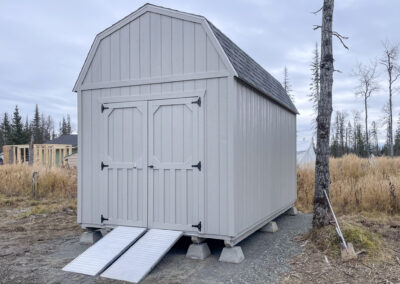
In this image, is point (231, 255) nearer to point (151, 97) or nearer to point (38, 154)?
point (151, 97)

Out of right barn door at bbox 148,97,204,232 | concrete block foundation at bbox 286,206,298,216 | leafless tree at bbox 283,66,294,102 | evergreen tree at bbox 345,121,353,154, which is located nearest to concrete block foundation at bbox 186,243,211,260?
right barn door at bbox 148,97,204,232

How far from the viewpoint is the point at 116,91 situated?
186 inches

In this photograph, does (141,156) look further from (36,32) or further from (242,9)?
(36,32)

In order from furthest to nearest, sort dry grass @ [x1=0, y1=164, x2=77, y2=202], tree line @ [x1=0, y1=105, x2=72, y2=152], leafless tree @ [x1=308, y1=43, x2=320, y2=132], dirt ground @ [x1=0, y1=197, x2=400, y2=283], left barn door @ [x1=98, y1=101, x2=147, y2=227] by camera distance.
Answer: tree line @ [x1=0, y1=105, x2=72, y2=152] → leafless tree @ [x1=308, y1=43, x2=320, y2=132] → dry grass @ [x1=0, y1=164, x2=77, y2=202] → left barn door @ [x1=98, y1=101, x2=147, y2=227] → dirt ground @ [x1=0, y1=197, x2=400, y2=283]

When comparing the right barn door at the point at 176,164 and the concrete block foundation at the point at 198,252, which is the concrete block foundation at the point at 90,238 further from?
the concrete block foundation at the point at 198,252

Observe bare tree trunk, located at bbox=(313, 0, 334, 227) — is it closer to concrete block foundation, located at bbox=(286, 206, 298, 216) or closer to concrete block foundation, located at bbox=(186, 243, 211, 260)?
concrete block foundation, located at bbox=(186, 243, 211, 260)

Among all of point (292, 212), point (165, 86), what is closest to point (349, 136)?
point (292, 212)

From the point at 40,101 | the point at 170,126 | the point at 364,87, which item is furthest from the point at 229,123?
the point at 40,101

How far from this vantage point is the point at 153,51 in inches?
177

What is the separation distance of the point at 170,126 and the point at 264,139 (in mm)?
1686

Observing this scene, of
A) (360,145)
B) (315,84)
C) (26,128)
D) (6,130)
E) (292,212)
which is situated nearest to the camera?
(292,212)

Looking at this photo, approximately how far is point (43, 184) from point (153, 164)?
6876 mm

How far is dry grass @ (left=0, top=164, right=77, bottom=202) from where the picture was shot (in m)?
9.80

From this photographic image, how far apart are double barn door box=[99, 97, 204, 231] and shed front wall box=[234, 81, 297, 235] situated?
0.51 metres
